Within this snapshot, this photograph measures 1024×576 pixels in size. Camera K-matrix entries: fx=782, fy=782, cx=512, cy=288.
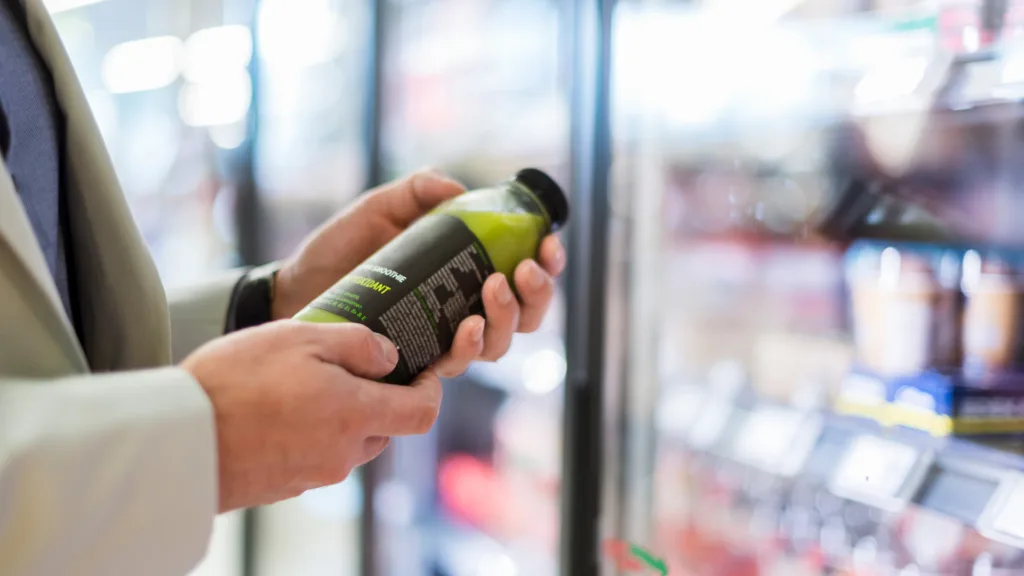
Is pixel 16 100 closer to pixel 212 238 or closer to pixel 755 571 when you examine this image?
pixel 755 571

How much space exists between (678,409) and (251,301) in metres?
0.82

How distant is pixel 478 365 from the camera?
1990 millimetres

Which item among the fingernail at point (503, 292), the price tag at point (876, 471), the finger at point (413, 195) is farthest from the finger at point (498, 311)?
the price tag at point (876, 471)

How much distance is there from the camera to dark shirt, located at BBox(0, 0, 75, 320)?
2.18 feet

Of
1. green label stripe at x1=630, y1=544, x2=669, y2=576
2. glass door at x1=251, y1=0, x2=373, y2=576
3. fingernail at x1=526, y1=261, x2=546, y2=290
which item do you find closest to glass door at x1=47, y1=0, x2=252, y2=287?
glass door at x1=251, y1=0, x2=373, y2=576

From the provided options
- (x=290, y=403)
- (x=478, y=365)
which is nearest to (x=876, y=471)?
(x=290, y=403)

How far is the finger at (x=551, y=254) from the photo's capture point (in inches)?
35.1

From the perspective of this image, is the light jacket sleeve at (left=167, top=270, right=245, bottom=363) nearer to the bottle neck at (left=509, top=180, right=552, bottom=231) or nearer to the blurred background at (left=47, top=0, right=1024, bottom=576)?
the bottle neck at (left=509, top=180, right=552, bottom=231)

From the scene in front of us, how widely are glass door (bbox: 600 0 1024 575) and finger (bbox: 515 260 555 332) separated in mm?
540

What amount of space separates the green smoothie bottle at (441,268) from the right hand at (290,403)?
73 mm

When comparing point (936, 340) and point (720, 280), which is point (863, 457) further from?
point (720, 280)

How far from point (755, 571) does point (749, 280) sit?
1.75 feet

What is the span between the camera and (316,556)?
2.64 meters

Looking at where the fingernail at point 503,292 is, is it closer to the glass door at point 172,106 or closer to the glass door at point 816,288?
the glass door at point 816,288
